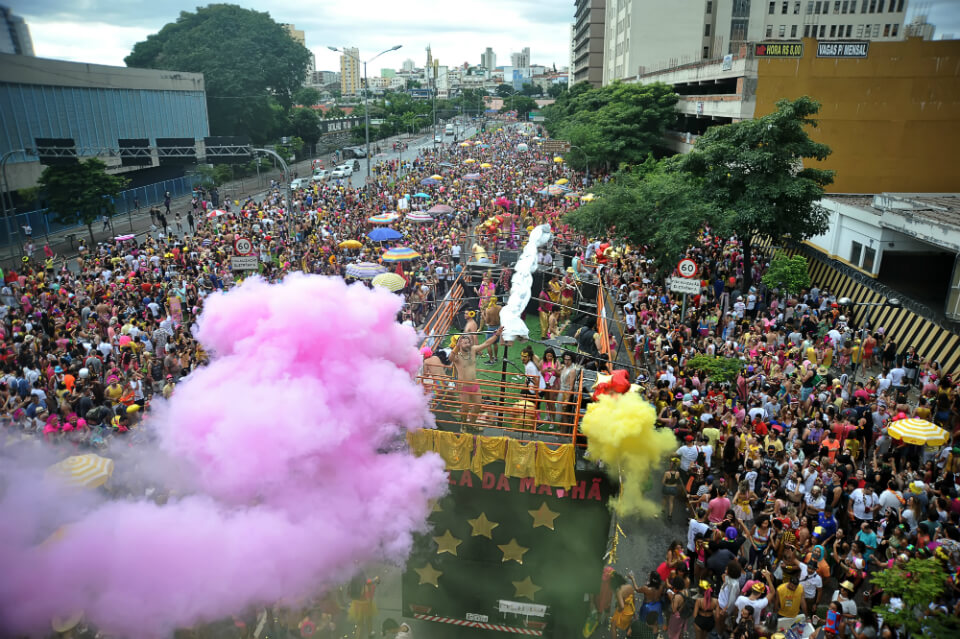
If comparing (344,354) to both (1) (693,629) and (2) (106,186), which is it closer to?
(1) (693,629)

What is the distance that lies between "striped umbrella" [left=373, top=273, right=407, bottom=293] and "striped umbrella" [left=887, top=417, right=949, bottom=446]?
11661mm

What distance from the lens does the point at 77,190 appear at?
1060 inches

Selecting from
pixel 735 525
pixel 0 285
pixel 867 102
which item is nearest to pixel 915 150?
pixel 867 102

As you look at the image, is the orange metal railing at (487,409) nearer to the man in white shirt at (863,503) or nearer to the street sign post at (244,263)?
the man in white shirt at (863,503)

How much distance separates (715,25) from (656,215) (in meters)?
42.3

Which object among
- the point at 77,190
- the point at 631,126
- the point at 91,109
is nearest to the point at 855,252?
the point at 631,126

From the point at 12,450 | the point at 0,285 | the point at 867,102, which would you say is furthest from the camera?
the point at 867,102

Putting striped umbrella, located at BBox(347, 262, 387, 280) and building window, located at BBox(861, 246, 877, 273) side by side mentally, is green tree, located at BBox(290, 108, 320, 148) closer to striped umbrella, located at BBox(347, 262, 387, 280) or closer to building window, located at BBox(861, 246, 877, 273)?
striped umbrella, located at BBox(347, 262, 387, 280)

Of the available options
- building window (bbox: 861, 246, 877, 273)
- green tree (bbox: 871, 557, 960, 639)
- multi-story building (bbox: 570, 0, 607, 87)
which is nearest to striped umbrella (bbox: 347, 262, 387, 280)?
green tree (bbox: 871, 557, 960, 639)

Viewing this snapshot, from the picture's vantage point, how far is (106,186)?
92.8 feet

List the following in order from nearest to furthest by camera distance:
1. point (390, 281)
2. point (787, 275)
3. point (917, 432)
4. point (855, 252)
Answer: point (917, 432) → point (787, 275) → point (390, 281) → point (855, 252)

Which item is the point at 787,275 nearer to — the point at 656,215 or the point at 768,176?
the point at 768,176

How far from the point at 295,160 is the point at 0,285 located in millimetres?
46489

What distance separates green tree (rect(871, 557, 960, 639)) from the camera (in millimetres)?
6730
